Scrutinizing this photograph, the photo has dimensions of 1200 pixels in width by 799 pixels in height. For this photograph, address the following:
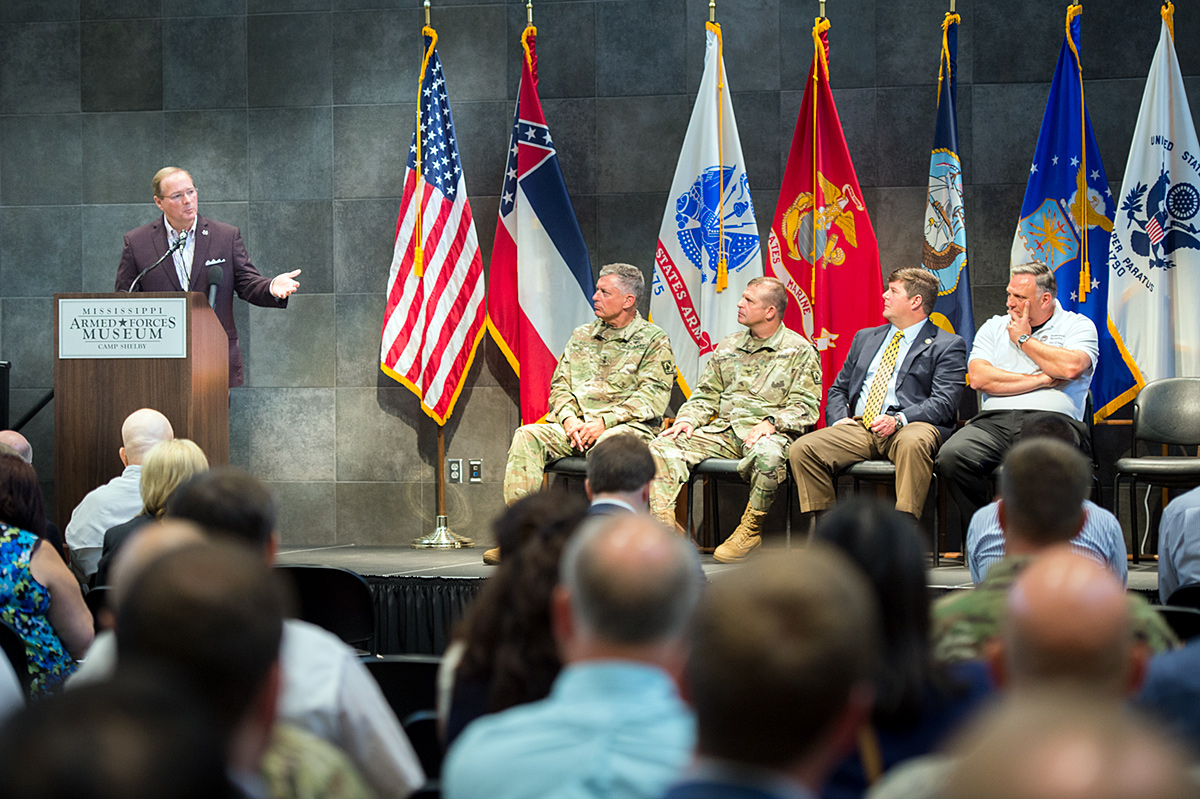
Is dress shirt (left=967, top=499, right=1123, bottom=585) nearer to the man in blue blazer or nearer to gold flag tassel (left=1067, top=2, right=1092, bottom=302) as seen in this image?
the man in blue blazer

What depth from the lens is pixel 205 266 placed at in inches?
219

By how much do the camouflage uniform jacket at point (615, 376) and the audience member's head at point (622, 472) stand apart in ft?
7.04

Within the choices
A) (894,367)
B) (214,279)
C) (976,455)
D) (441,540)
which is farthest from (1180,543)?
(214,279)

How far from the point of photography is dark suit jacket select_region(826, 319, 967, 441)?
514cm

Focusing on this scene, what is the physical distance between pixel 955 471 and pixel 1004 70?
8.12 feet

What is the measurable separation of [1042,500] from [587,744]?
1.37 meters

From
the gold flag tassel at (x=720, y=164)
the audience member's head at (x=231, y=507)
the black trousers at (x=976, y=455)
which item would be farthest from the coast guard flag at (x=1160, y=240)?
the audience member's head at (x=231, y=507)

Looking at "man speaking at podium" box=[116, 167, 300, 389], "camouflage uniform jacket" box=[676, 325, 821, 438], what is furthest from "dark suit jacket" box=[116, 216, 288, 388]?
"camouflage uniform jacket" box=[676, 325, 821, 438]

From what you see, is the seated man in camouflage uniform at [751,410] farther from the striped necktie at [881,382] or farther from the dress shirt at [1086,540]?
the dress shirt at [1086,540]

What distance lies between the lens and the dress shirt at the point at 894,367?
5277 millimetres

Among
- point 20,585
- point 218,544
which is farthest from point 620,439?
point 218,544

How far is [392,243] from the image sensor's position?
650 cm

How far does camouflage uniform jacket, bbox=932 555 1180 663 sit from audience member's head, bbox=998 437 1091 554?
1.32ft

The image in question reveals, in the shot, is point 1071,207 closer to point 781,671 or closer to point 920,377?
point 920,377
